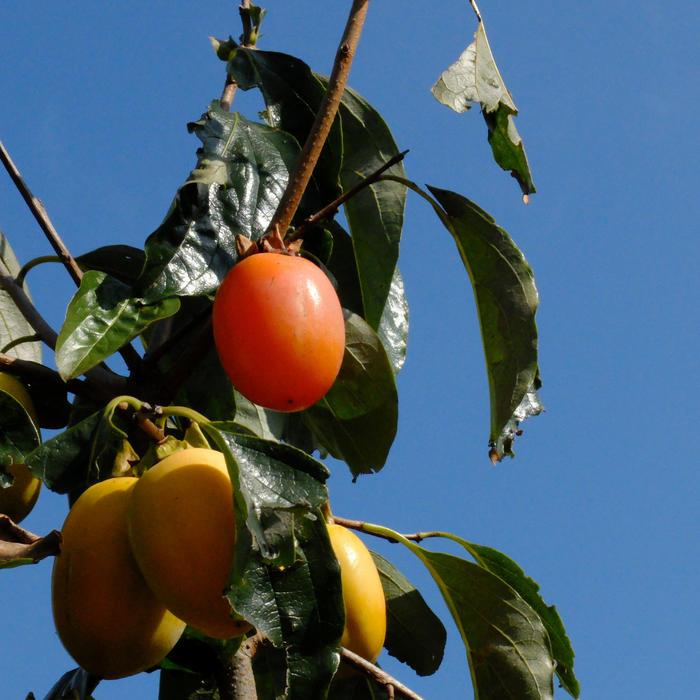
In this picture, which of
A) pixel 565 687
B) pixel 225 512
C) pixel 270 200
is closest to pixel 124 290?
pixel 270 200

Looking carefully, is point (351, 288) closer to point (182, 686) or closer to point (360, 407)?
point (360, 407)

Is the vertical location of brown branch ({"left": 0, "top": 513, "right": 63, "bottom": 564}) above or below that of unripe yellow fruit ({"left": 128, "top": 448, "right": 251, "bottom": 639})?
below

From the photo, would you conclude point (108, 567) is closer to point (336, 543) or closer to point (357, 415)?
point (336, 543)

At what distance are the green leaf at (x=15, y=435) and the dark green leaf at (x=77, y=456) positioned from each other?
6 cm

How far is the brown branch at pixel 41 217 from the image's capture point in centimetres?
127

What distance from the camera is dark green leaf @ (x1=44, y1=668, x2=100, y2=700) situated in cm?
117

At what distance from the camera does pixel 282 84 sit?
1.40m

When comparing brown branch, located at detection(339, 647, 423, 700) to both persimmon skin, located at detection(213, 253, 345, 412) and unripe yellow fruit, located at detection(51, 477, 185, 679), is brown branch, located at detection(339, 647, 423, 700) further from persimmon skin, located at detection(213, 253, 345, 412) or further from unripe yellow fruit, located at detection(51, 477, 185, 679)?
persimmon skin, located at detection(213, 253, 345, 412)

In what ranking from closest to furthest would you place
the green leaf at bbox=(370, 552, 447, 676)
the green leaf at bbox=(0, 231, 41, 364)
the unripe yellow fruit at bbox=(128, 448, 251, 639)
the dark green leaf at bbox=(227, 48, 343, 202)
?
1. the unripe yellow fruit at bbox=(128, 448, 251, 639)
2. the dark green leaf at bbox=(227, 48, 343, 202)
3. the green leaf at bbox=(370, 552, 447, 676)
4. the green leaf at bbox=(0, 231, 41, 364)

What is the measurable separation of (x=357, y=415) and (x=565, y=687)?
660 millimetres

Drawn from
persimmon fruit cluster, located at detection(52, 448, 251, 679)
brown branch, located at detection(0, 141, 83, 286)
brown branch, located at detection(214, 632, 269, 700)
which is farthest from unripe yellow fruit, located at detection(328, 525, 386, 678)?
brown branch, located at detection(0, 141, 83, 286)

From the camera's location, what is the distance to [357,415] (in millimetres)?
1390

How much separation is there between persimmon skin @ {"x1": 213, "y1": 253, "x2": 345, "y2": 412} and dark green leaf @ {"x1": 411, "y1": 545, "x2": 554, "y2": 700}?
544 mm

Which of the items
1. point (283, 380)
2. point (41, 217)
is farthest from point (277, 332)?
point (41, 217)
